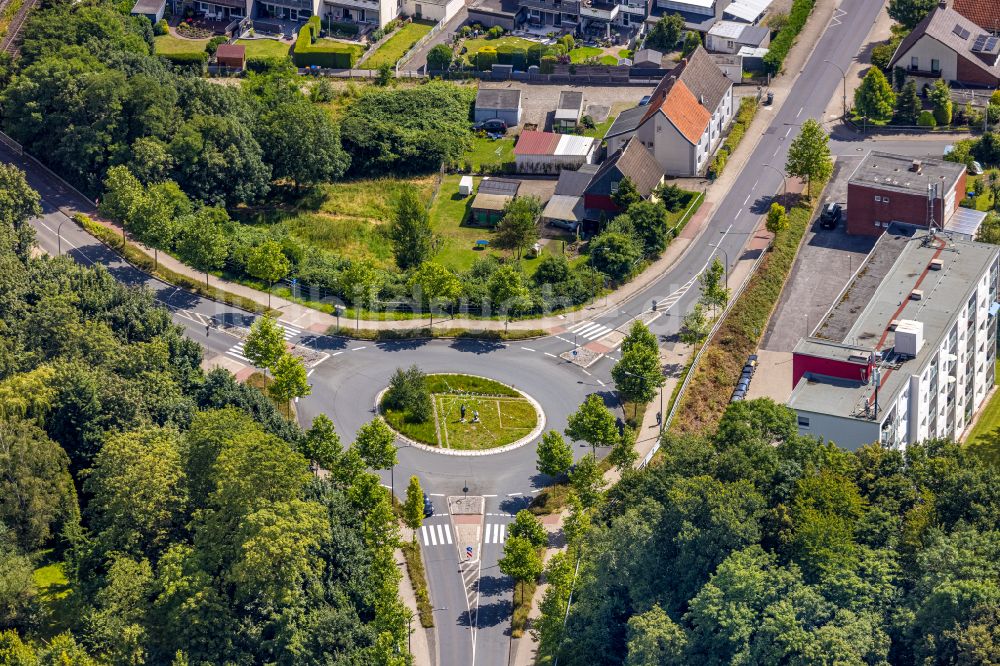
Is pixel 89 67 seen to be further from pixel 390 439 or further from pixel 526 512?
pixel 526 512

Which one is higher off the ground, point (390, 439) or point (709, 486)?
point (709, 486)

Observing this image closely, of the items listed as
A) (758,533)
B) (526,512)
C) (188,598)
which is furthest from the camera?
(526,512)

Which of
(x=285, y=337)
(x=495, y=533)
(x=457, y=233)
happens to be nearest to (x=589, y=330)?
(x=457, y=233)

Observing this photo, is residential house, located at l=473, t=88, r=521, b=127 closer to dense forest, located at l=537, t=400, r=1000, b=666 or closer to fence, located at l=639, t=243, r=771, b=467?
fence, located at l=639, t=243, r=771, b=467

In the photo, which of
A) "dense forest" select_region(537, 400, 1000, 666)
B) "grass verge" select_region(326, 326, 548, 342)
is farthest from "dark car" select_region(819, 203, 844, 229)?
"dense forest" select_region(537, 400, 1000, 666)

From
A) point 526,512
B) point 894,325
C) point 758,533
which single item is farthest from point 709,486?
point 894,325

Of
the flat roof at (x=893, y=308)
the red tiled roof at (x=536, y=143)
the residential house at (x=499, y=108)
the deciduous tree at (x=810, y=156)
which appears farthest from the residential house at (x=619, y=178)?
the flat roof at (x=893, y=308)
